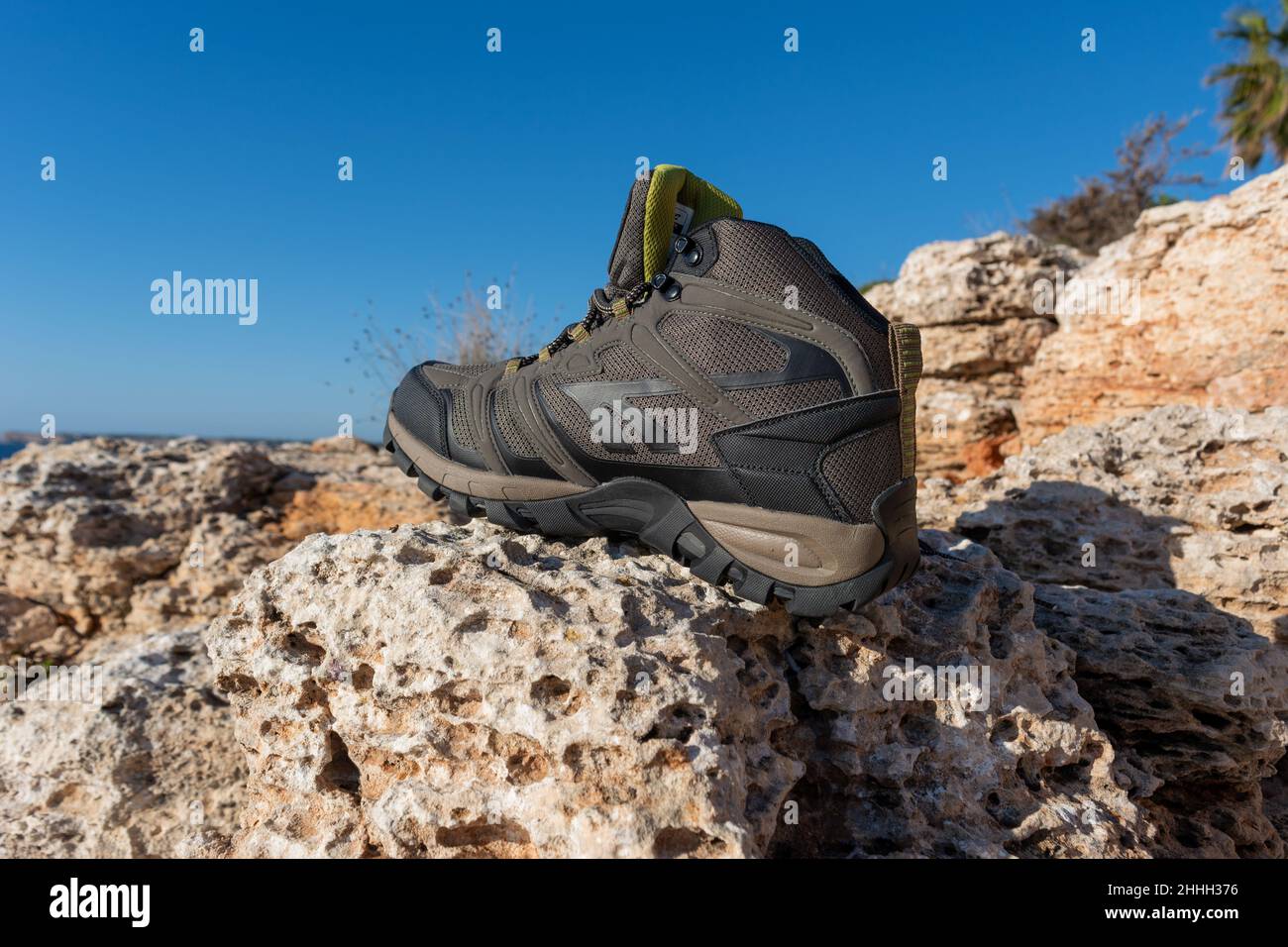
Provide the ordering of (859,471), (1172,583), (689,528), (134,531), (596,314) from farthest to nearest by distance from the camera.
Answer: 1. (134,531)
2. (1172,583)
3. (596,314)
4. (689,528)
5. (859,471)

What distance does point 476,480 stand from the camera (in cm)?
199

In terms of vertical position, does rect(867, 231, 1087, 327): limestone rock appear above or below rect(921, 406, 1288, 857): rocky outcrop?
above

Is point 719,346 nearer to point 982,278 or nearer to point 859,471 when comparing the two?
point 859,471

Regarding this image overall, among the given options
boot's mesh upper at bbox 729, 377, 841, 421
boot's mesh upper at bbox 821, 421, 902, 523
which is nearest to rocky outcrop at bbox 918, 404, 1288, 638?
boot's mesh upper at bbox 821, 421, 902, 523

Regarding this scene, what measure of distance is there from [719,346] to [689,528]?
429 mm

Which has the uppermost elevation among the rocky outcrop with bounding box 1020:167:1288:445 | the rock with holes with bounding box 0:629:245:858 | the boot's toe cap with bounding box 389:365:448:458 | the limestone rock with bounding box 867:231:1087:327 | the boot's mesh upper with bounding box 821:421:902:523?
the limestone rock with bounding box 867:231:1087:327

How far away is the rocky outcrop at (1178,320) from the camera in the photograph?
462 cm

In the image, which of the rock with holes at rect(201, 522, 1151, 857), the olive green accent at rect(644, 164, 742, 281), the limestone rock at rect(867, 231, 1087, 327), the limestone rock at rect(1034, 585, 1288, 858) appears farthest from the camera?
the limestone rock at rect(867, 231, 1087, 327)

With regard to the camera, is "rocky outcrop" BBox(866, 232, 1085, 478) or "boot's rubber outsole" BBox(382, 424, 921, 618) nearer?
"boot's rubber outsole" BBox(382, 424, 921, 618)

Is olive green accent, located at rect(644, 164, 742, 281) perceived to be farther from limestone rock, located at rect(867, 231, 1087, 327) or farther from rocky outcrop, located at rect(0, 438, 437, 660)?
limestone rock, located at rect(867, 231, 1087, 327)

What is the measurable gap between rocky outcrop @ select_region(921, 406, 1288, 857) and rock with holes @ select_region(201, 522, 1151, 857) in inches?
15.7

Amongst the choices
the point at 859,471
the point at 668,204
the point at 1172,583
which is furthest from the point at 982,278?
the point at 859,471

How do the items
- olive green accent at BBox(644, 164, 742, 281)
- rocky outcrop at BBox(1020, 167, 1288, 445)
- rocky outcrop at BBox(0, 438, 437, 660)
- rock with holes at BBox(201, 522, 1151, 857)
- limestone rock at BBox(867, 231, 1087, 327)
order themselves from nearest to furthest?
rock with holes at BBox(201, 522, 1151, 857)
olive green accent at BBox(644, 164, 742, 281)
rocky outcrop at BBox(0, 438, 437, 660)
rocky outcrop at BBox(1020, 167, 1288, 445)
limestone rock at BBox(867, 231, 1087, 327)

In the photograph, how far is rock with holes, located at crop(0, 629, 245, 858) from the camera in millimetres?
2225
